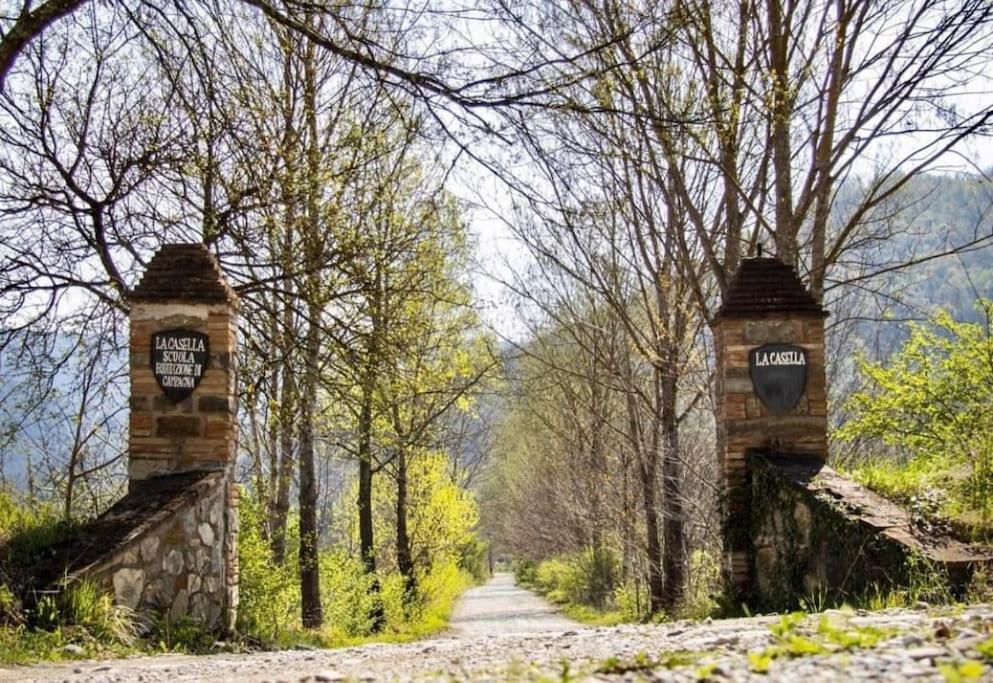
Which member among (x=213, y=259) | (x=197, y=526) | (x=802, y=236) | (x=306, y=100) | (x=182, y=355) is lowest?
(x=197, y=526)

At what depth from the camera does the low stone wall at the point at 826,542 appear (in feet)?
20.3

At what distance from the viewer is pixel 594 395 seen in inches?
699

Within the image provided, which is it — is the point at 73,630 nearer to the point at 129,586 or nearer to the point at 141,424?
the point at 129,586

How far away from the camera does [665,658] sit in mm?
3805

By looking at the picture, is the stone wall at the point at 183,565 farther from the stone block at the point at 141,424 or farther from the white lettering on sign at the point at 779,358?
the white lettering on sign at the point at 779,358

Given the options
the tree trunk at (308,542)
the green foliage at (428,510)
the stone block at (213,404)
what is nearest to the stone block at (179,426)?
the stone block at (213,404)

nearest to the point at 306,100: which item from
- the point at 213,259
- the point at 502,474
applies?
the point at 213,259

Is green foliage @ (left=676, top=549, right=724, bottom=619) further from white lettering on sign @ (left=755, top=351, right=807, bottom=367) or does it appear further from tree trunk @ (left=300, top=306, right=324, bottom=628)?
tree trunk @ (left=300, top=306, right=324, bottom=628)

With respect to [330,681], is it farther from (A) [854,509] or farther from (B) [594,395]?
(B) [594,395]

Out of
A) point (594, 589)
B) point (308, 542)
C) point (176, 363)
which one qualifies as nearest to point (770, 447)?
point (176, 363)

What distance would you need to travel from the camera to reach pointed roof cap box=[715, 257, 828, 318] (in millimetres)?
8773

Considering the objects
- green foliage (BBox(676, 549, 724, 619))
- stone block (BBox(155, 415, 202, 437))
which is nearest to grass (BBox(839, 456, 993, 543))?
green foliage (BBox(676, 549, 724, 619))

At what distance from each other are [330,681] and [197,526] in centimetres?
439

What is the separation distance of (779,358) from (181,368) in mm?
5368
